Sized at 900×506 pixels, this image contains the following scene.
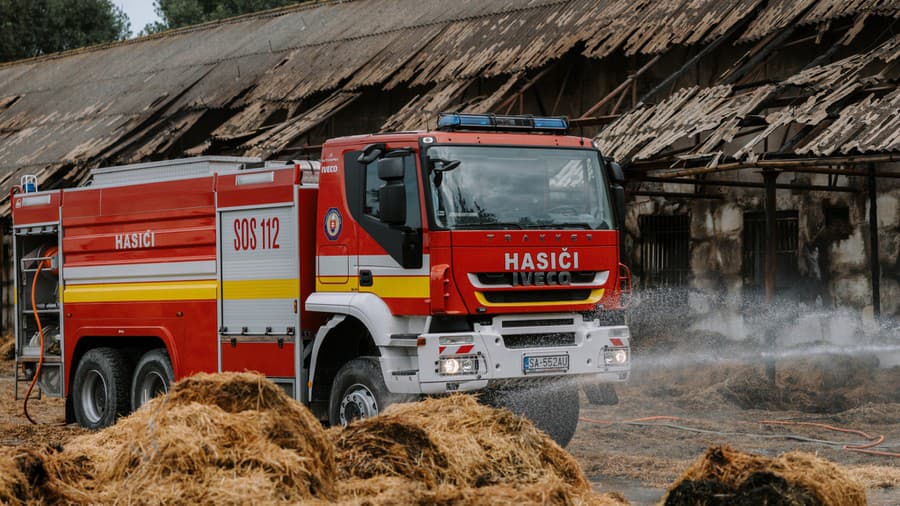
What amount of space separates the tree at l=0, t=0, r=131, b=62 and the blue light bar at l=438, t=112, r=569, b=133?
46729 mm

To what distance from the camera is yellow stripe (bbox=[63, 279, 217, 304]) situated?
13828 millimetres

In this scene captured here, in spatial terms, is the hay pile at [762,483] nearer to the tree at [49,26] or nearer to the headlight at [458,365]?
the headlight at [458,365]

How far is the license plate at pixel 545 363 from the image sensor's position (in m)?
11.8

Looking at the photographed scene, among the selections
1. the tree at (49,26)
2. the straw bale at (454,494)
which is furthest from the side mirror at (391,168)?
the tree at (49,26)

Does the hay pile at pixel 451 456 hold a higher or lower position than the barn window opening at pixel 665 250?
lower

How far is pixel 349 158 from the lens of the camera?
12086mm

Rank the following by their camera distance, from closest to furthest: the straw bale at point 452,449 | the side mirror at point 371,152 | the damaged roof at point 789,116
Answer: the straw bale at point 452,449 < the side mirror at point 371,152 < the damaged roof at point 789,116

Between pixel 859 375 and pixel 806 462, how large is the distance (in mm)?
8427

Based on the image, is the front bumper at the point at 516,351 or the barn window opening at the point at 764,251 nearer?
the front bumper at the point at 516,351

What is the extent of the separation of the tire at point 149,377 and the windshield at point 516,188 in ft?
14.5

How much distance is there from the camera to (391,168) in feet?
37.3

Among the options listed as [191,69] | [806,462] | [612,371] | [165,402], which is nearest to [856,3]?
[612,371]

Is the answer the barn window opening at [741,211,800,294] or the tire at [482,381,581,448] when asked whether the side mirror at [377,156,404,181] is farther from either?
the barn window opening at [741,211,800,294]

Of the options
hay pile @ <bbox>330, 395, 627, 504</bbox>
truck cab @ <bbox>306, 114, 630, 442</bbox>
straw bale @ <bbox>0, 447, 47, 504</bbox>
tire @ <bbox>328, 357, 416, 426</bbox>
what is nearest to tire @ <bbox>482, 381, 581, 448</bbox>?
truck cab @ <bbox>306, 114, 630, 442</bbox>
